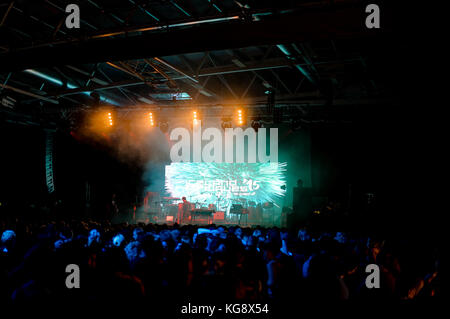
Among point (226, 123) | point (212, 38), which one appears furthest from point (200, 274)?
point (226, 123)

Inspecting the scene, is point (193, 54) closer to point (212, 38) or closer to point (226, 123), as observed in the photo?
point (226, 123)

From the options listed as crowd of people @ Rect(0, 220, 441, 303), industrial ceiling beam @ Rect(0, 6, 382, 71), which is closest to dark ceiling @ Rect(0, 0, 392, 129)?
Answer: industrial ceiling beam @ Rect(0, 6, 382, 71)

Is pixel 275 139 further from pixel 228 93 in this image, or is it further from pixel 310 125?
pixel 228 93

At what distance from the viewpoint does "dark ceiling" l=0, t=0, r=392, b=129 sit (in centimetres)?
385

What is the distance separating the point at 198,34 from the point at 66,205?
13764mm

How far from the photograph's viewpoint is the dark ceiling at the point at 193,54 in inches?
152

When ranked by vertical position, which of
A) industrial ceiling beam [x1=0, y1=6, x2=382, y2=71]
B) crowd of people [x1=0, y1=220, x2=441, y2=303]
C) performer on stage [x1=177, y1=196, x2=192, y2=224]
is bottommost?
performer on stage [x1=177, y1=196, x2=192, y2=224]

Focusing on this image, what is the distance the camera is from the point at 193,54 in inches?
354

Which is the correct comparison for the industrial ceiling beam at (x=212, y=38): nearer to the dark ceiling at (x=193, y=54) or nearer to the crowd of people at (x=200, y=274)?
the dark ceiling at (x=193, y=54)

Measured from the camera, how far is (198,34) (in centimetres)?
397

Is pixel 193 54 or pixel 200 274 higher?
pixel 193 54

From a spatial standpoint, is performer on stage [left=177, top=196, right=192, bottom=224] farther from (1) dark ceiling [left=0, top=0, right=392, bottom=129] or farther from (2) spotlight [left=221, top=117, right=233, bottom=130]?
(1) dark ceiling [left=0, top=0, right=392, bottom=129]

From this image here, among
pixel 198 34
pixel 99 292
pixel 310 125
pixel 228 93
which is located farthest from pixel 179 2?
pixel 310 125

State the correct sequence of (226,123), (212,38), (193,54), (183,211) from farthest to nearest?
(183,211) < (226,123) < (193,54) < (212,38)
